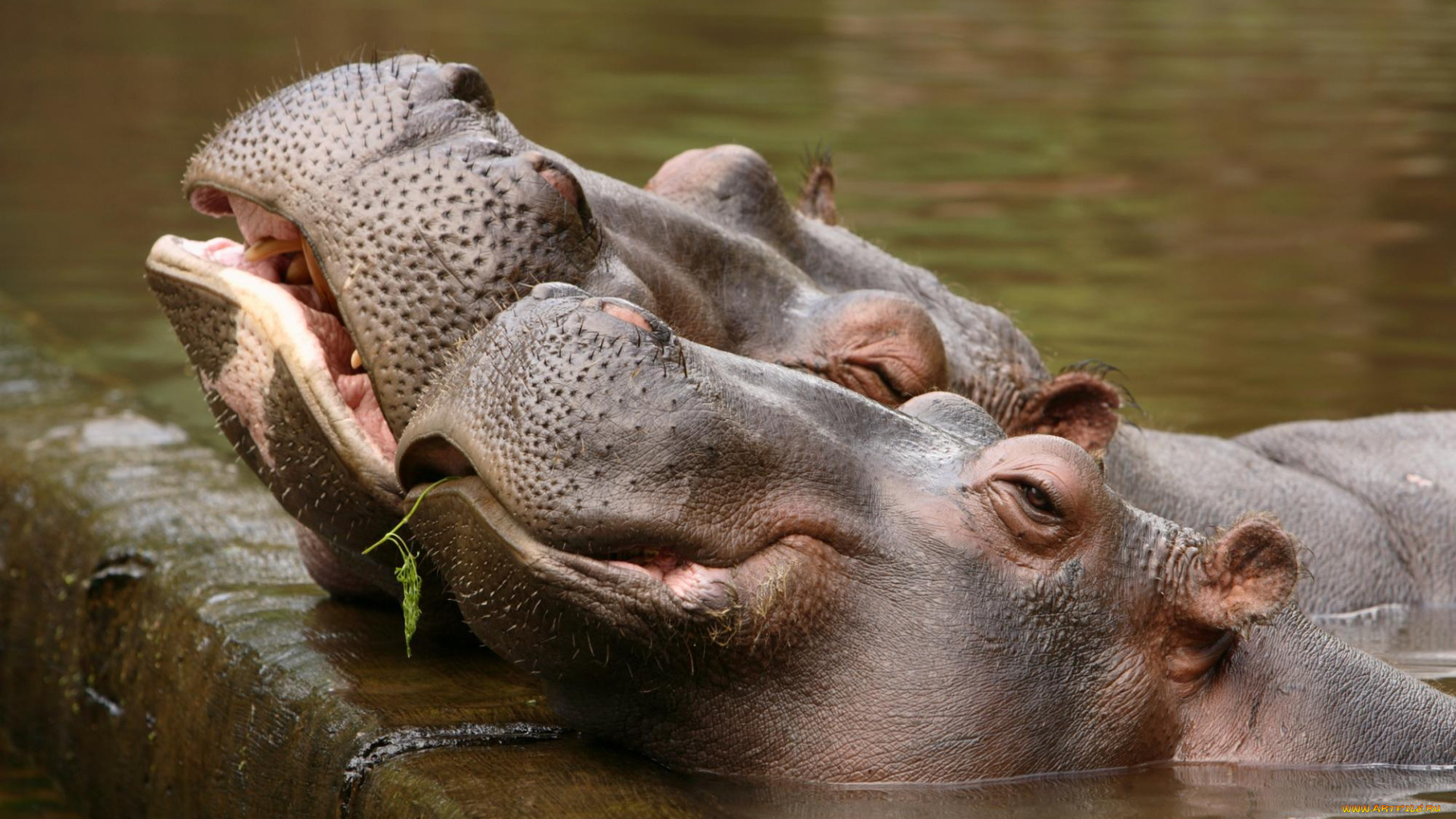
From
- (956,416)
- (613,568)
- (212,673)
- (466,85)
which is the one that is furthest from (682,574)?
(212,673)

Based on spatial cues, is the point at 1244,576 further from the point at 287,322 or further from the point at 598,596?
the point at 287,322

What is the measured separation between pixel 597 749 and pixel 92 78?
14.5 metres

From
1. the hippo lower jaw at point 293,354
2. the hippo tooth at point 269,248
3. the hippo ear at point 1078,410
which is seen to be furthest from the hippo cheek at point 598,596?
the hippo ear at point 1078,410

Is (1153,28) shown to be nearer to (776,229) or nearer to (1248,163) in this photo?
(1248,163)

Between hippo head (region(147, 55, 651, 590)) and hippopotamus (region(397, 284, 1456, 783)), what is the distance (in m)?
0.25

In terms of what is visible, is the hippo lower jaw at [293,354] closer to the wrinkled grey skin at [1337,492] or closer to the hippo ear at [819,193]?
the hippo ear at [819,193]

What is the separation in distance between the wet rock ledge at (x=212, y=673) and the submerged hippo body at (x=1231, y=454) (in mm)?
1124

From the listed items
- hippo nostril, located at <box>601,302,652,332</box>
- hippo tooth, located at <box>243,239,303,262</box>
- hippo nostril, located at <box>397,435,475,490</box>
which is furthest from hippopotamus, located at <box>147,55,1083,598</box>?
hippo nostril, located at <box>601,302,652,332</box>

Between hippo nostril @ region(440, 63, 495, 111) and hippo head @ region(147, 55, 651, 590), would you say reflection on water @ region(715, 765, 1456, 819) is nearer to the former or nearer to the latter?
hippo head @ region(147, 55, 651, 590)

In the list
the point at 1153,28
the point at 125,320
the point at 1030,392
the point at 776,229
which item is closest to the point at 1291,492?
the point at 1030,392

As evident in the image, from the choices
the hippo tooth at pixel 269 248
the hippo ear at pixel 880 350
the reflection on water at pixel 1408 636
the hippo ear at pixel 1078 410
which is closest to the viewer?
the hippo tooth at pixel 269 248

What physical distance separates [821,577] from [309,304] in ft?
3.56

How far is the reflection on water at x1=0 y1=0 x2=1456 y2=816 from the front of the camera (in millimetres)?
7605

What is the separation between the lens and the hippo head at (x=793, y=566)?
2.79 metres
